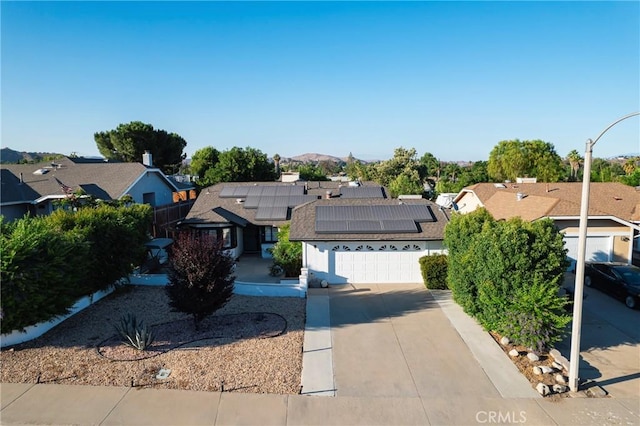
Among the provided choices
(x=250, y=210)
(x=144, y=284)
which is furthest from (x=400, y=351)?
(x=250, y=210)

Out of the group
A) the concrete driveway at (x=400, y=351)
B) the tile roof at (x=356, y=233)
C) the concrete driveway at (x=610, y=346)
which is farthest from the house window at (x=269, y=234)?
the concrete driveway at (x=610, y=346)

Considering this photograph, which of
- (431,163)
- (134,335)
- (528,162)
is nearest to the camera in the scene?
(134,335)

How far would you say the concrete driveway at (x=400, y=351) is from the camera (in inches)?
360

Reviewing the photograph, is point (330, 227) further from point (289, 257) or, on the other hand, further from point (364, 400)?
point (364, 400)

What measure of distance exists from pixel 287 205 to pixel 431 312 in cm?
1297

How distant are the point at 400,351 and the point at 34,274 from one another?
10.7m

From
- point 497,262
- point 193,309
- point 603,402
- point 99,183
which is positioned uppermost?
point 99,183

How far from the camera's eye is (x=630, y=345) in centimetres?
1173

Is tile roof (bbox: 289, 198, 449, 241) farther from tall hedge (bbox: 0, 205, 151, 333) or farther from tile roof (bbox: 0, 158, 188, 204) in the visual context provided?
tile roof (bbox: 0, 158, 188, 204)

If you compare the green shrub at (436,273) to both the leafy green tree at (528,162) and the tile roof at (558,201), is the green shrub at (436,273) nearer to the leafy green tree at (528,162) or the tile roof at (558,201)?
the tile roof at (558,201)

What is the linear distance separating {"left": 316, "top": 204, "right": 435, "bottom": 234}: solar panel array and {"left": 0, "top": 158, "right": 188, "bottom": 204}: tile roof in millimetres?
14353

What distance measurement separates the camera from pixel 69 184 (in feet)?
81.6

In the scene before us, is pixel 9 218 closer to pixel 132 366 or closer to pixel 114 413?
pixel 132 366

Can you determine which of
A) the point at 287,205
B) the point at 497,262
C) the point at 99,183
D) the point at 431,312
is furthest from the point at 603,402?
the point at 99,183
